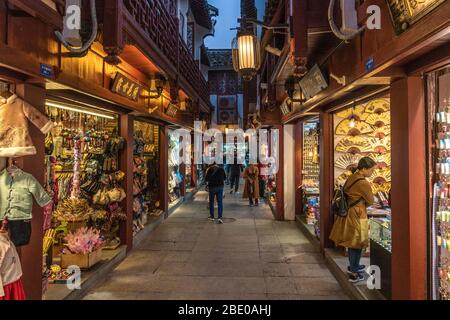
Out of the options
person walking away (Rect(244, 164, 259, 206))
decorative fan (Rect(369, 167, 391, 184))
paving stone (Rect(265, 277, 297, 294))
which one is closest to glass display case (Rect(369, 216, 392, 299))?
paving stone (Rect(265, 277, 297, 294))

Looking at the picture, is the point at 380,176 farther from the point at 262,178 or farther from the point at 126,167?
the point at 262,178

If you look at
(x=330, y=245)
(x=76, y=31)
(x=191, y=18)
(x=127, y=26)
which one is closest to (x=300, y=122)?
(x=330, y=245)

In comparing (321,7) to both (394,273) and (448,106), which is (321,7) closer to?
(448,106)

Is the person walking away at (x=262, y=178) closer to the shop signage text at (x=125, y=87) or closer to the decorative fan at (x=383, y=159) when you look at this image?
the decorative fan at (x=383, y=159)

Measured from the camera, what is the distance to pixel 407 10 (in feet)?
9.86

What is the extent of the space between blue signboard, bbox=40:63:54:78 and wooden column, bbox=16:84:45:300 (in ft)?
0.81

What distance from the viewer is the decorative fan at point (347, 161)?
734 cm

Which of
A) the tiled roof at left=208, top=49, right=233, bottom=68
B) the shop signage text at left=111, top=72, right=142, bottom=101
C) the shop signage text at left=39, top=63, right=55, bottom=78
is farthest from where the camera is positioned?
the tiled roof at left=208, top=49, right=233, bottom=68

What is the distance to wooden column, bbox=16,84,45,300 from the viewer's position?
4.00 meters

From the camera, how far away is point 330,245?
733 centimetres

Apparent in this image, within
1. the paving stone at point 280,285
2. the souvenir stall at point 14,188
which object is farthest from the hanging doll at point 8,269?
the paving stone at point 280,285

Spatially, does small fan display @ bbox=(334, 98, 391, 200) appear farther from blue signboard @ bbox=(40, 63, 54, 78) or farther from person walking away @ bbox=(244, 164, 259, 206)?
person walking away @ bbox=(244, 164, 259, 206)

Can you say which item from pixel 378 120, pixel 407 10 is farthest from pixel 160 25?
pixel 407 10

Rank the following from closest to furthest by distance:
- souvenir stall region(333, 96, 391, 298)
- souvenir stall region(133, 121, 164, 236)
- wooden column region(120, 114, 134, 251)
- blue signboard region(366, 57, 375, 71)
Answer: blue signboard region(366, 57, 375, 71), souvenir stall region(333, 96, 391, 298), wooden column region(120, 114, 134, 251), souvenir stall region(133, 121, 164, 236)
